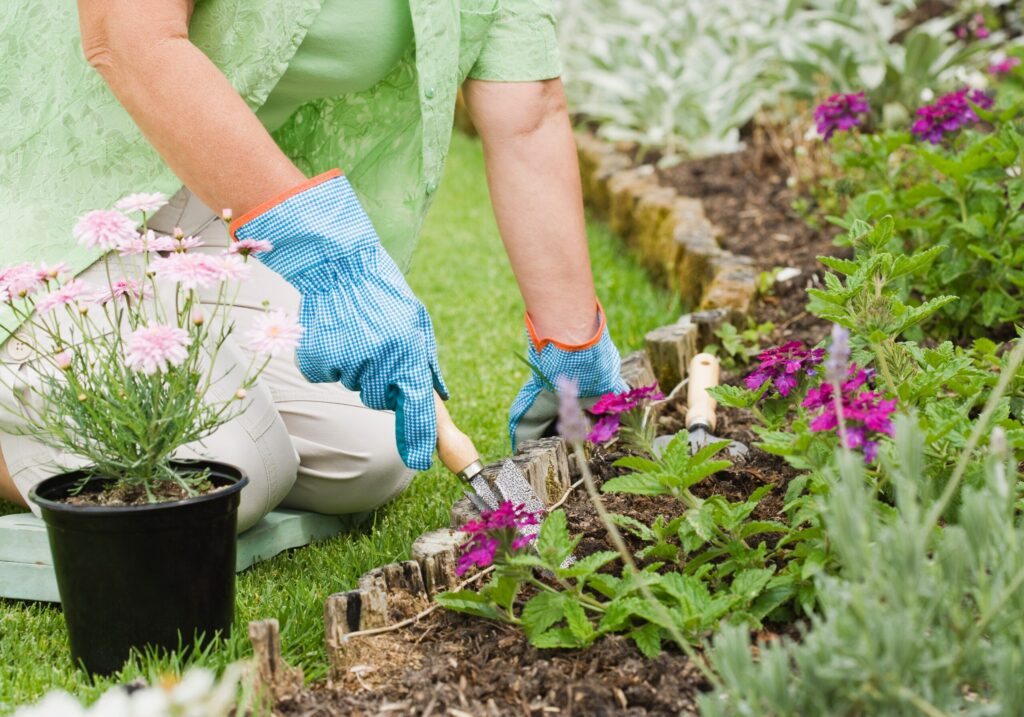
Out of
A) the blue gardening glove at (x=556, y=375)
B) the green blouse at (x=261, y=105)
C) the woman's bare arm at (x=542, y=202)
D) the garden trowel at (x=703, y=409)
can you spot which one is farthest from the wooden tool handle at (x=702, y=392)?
the green blouse at (x=261, y=105)

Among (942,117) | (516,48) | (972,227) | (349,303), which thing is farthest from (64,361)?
(942,117)

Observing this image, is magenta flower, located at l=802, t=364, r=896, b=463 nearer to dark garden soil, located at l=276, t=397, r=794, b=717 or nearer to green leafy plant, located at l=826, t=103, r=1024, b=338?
dark garden soil, located at l=276, t=397, r=794, b=717

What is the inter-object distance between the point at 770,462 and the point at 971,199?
85cm

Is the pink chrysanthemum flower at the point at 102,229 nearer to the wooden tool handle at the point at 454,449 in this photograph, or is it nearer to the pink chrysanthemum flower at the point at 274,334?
the pink chrysanthemum flower at the point at 274,334

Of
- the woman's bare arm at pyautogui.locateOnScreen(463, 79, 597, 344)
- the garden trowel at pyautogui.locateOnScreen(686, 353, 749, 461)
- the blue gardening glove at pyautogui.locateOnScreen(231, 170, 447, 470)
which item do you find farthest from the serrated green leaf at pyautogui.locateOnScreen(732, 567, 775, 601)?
the woman's bare arm at pyautogui.locateOnScreen(463, 79, 597, 344)

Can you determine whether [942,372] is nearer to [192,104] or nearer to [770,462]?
[770,462]

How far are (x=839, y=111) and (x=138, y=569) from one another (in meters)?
2.29

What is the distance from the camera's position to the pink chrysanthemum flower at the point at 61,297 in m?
1.49

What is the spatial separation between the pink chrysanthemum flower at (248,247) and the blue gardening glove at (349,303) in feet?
0.33

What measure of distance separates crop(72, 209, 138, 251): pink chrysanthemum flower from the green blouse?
55cm

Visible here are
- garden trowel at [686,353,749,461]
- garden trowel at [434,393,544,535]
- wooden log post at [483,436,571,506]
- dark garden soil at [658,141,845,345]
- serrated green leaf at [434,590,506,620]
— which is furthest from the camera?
dark garden soil at [658,141,845,345]

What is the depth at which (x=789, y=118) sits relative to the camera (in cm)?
481

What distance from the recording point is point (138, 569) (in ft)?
4.87

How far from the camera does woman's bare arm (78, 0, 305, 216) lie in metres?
1.66
